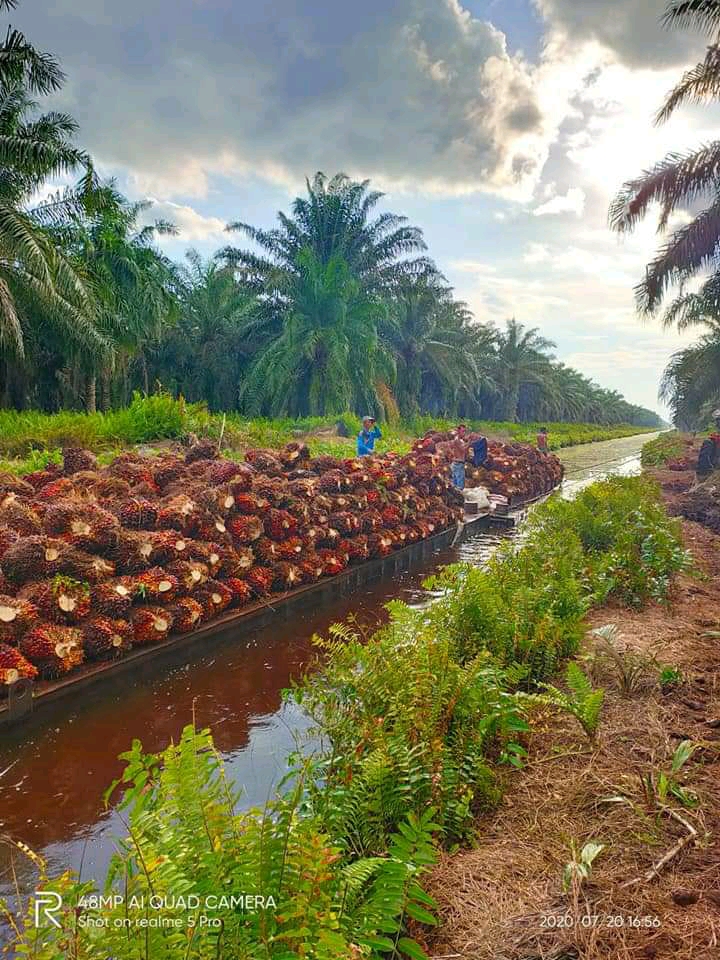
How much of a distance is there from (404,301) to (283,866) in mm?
31883

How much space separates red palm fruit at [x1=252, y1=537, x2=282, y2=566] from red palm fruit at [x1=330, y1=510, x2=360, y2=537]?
132 centimetres

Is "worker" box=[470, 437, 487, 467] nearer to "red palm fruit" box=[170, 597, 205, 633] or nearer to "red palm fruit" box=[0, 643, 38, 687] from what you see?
"red palm fruit" box=[170, 597, 205, 633]

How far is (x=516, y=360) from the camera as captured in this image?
46.1 m

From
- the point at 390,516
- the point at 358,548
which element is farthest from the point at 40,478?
the point at 390,516

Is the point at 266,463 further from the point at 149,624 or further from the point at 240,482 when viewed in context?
the point at 149,624

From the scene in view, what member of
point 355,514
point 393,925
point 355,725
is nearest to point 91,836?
point 355,725

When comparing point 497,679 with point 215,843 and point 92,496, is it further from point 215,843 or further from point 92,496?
point 92,496

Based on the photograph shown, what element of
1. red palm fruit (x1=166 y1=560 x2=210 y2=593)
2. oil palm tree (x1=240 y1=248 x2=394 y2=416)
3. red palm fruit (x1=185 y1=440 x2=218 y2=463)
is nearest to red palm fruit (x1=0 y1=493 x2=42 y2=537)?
red palm fruit (x1=166 y1=560 x2=210 y2=593)

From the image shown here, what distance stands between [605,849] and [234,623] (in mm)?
4437

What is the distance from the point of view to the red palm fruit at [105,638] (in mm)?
4887

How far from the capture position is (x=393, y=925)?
71.3 inches

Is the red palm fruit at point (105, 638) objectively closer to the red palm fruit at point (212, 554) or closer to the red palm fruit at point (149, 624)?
the red palm fruit at point (149, 624)

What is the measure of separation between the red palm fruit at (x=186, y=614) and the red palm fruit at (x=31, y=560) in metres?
1.10

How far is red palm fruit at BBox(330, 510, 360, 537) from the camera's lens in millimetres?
8555
